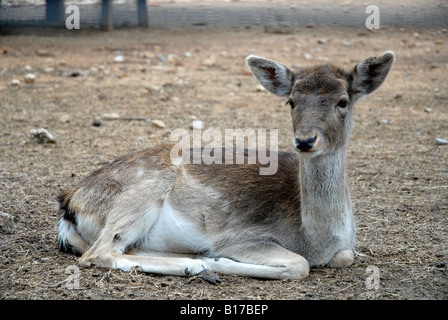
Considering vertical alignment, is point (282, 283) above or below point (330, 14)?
below

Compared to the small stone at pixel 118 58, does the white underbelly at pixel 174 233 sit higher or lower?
lower

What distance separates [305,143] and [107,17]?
13.9 m

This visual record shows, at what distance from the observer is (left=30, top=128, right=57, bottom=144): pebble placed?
30.8 feet

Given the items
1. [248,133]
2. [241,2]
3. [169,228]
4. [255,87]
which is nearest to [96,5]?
[241,2]

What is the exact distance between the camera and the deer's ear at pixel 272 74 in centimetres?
579

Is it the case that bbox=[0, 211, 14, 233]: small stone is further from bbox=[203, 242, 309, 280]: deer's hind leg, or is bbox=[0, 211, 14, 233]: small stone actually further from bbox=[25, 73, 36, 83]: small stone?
bbox=[25, 73, 36, 83]: small stone

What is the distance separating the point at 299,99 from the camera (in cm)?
539

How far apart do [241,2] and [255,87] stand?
645 cm

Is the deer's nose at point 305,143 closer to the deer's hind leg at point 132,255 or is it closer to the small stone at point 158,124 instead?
the deer's hind leg at point 132,255

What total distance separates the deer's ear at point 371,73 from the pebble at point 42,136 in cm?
538

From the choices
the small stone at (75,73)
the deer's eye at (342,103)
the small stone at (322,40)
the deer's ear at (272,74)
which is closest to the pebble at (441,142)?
the deer's ear at (272,74)

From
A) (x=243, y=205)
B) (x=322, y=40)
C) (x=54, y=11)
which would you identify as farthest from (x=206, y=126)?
(x=54, y=11)

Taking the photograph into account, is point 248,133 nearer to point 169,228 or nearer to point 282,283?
point 169,228

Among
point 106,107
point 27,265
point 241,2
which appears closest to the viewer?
point 27,265
